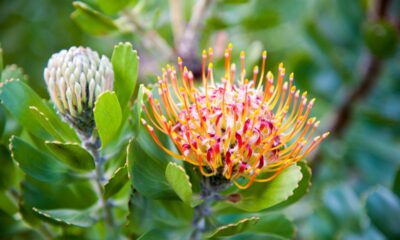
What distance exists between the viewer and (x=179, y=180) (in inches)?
31.7

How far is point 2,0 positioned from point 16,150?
132 cm

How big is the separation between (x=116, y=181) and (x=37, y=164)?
5.8 inches

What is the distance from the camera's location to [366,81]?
1762 millimetres

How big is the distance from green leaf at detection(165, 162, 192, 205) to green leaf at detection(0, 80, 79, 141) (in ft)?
0.71

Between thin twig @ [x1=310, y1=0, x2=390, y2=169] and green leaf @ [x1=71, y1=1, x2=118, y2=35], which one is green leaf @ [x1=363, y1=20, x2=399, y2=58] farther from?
green leaf @ [x1=71, y1=1, x2=118, y2=35]

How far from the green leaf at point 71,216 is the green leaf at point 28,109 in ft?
0.42

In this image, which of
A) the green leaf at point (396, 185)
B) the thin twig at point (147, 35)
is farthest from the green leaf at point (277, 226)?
the thin twig at point (147, 35)

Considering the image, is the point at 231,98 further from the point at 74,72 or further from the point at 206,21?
the point at 206,21

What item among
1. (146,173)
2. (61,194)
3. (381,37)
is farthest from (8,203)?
(381,37)

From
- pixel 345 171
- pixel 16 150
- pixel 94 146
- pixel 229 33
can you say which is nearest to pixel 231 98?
pixel 94 146

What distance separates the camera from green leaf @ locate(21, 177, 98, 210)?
100cm

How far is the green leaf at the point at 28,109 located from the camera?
2.94 ft

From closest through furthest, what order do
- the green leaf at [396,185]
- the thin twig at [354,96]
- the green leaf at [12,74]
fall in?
1. the green leaf at [12,74]
2. the green leaf at [396,185]
3. the thin twig at [354,96]

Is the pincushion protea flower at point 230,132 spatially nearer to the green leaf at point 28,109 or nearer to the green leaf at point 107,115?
the green leaf at point 107,115
